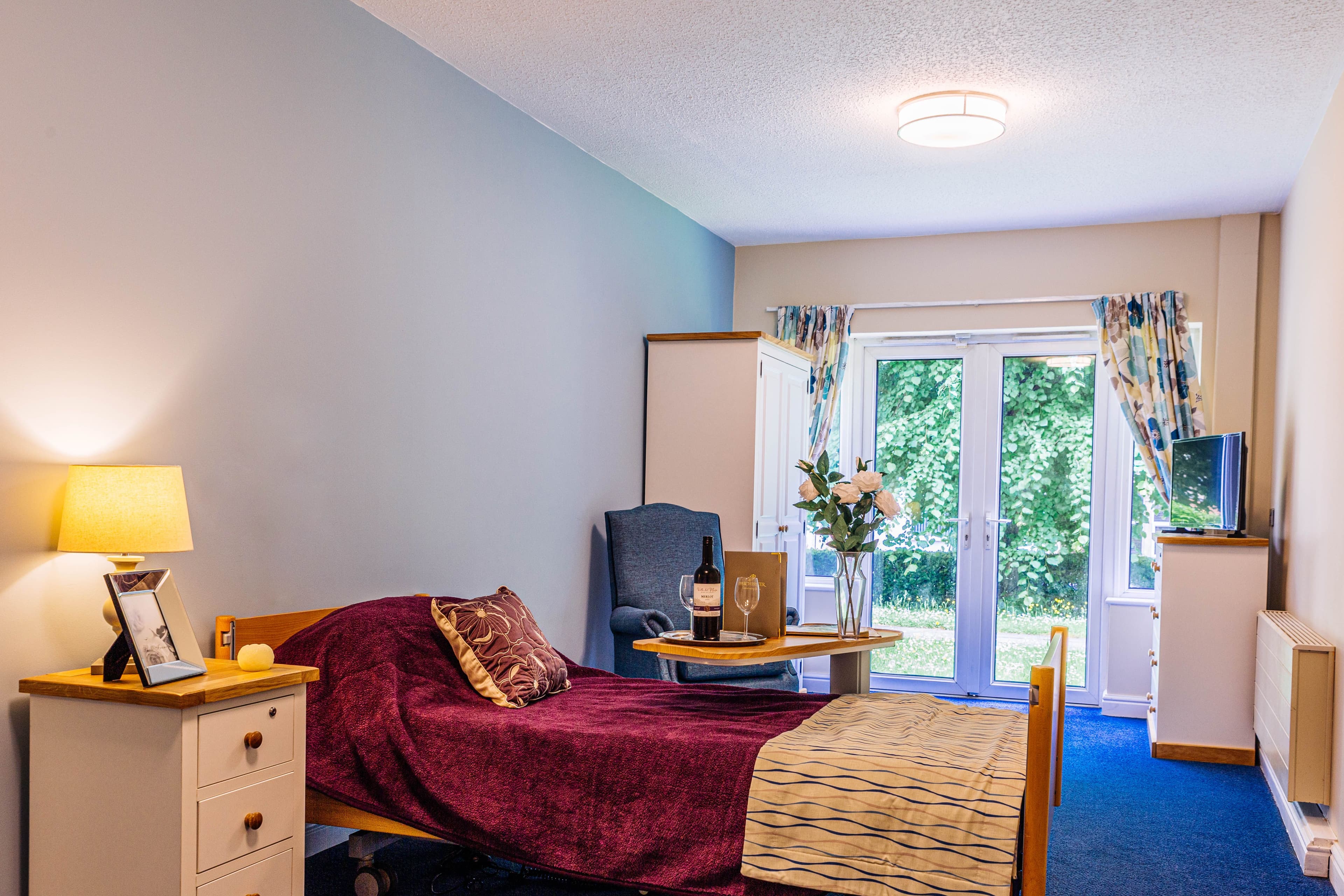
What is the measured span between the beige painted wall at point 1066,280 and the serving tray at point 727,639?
354 cm

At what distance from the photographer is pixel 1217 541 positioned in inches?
186

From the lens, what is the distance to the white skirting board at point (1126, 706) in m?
5.74

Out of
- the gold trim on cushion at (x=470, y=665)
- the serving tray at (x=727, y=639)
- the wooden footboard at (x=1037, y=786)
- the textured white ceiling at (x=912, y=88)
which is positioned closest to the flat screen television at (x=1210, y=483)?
the textured white ceiling at (x=912, y=88)

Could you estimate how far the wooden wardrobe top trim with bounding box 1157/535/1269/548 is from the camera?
4672 mm

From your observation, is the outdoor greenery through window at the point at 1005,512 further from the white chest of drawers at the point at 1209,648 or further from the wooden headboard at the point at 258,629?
the wooden headboard at the point at 258,629

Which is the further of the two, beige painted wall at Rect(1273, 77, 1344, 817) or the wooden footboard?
beige painted wall at Rect(1273, 77, 1344, 817)

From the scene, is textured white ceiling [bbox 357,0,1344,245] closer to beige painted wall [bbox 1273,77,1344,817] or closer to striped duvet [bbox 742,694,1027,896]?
beige painted wall [bbox 1273,77,1344,817]

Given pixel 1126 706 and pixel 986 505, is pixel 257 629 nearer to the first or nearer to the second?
pixel 986 505

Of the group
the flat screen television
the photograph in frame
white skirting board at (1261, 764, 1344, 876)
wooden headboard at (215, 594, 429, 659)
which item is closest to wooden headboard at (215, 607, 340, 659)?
wooden headboard at (215, 594, 429, 659)

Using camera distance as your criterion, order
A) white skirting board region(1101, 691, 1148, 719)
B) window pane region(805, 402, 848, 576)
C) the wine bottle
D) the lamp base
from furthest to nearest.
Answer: window pane region(805, 402, 848, 576) → white skirting board region(1101, 691, 1148, 719) → the wine bottle → the lamp base

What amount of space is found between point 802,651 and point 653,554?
191 centimetres

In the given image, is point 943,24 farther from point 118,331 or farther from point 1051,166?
point 118,331

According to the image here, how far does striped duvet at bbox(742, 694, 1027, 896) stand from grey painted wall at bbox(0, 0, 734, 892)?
4.94ft

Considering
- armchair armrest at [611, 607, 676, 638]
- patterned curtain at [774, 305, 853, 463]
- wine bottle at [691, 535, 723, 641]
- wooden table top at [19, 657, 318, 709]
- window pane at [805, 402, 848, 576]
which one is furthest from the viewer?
window pane at [805, 402, 848, 576]
